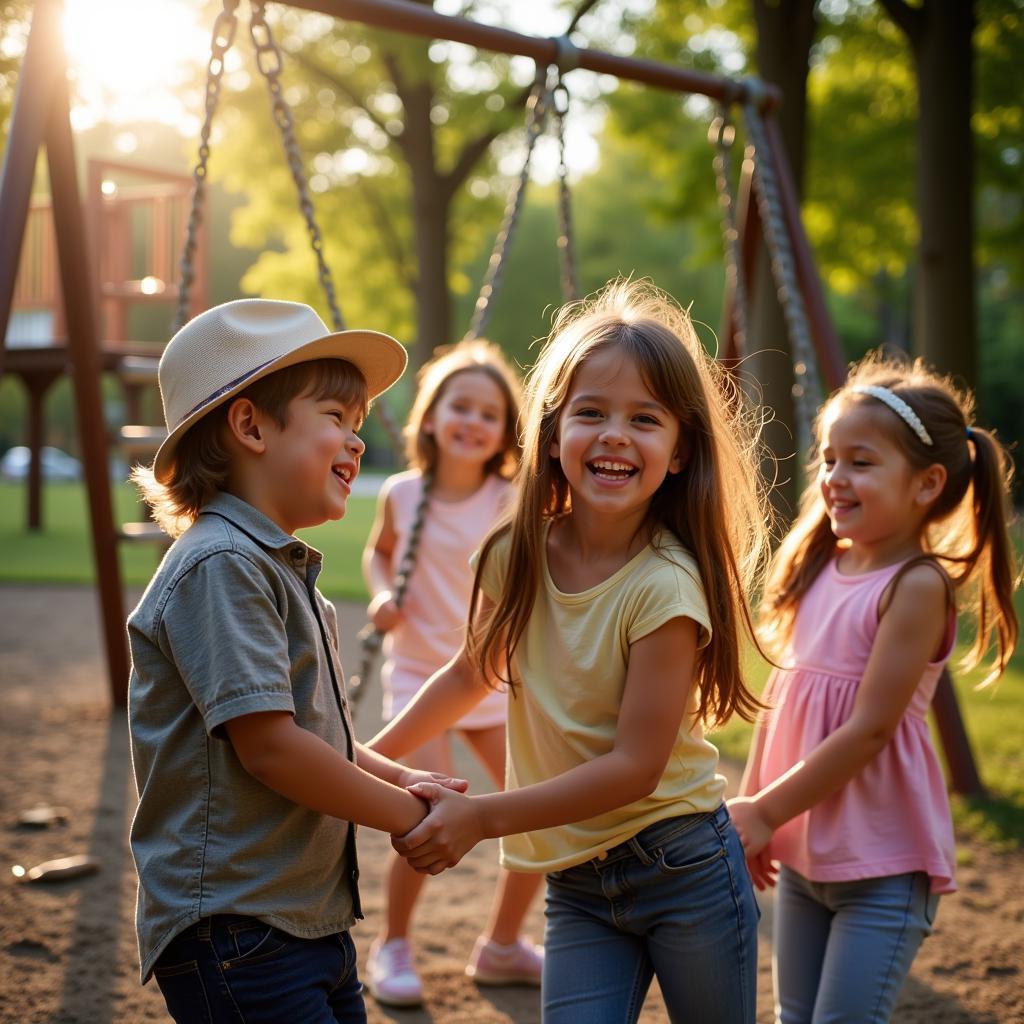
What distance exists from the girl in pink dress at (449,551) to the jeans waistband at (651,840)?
4.53 ft

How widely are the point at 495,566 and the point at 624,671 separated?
1.16 ft

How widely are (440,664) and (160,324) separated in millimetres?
50366

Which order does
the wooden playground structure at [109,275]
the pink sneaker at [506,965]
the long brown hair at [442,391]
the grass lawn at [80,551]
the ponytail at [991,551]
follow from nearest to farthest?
the ponytail at [991,551] < the pink sneaker at [506,965] < the long brown hair at [442,391] < the wooden playground structure at [109,275] < the grass lawn at [80,551]

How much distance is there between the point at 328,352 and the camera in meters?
1.92

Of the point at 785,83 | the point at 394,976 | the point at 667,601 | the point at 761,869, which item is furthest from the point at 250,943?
the point at 785,83

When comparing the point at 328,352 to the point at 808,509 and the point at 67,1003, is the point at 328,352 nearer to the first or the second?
the point at 808,509

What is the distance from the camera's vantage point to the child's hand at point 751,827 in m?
2.32

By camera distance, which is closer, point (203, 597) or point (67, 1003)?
point (203, 597)

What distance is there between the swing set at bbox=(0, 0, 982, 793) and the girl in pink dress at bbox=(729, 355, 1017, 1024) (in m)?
1.13

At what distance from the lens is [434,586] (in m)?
3.82

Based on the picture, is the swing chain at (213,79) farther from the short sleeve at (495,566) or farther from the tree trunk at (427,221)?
the tree trunk at (427,221)

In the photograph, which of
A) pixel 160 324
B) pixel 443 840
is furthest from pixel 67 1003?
pixel 160 324

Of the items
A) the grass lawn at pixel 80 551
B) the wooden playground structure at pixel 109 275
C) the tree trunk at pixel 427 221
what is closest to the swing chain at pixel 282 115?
the grass lawn at pixel 80 551

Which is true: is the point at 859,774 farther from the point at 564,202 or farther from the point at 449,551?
the point at 564,202
